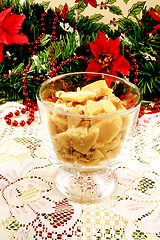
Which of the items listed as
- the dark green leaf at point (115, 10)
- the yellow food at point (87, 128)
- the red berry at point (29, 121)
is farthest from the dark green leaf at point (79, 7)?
the yellow food at point (87, 128)

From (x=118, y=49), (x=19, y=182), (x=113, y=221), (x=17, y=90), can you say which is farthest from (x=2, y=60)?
(x=113, y=221)

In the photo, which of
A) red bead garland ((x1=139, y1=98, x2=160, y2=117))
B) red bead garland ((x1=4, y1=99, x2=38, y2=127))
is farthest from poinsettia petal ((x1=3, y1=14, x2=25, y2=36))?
red bead garland ((x1=139, y1=98, x2=160, y2=117))

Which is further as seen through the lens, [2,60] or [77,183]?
[2,60]

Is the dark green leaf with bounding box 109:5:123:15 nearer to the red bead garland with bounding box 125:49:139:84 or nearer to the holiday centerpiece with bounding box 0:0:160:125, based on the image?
the holiday centerpiece with bounding box 0:0:160:125

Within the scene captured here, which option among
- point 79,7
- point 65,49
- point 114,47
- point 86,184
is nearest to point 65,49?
point 65,49

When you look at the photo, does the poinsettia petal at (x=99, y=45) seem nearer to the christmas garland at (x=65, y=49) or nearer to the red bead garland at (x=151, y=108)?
the christmas garland at (x=65, y=49)

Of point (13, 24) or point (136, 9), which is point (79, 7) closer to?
point (136, 9)

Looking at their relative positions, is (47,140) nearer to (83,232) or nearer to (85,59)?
(83,232)
